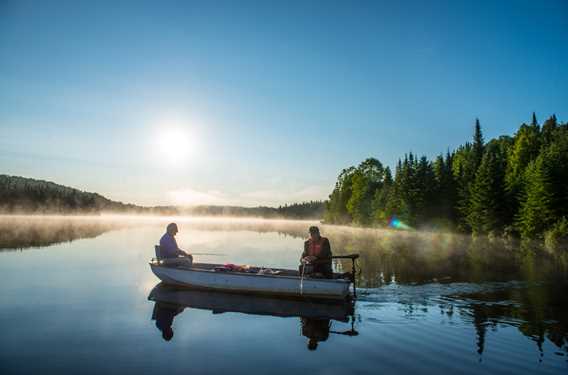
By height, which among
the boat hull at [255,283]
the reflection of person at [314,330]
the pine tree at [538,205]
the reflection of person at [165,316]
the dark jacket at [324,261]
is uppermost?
the pine tree at [538,205]

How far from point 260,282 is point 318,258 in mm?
2683

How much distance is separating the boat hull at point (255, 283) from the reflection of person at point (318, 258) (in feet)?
2.57

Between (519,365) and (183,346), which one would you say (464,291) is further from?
(183,346)

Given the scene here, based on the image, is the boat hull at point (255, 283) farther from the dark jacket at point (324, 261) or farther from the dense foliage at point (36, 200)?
the dense foliage at point (36, 200)

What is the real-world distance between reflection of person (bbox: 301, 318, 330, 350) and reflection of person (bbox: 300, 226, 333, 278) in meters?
3.17

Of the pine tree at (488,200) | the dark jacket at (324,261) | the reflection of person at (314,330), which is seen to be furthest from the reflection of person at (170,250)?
the pine tree at (488,200)

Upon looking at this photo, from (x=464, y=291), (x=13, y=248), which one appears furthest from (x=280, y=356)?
(x=13, y=248)

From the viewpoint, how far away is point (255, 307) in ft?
50.5

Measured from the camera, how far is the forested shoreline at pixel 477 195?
42.9m

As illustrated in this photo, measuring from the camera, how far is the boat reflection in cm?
1259

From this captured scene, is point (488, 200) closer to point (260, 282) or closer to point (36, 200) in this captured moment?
point (260, 282)

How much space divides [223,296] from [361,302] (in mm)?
6026

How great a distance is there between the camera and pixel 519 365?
Answer: 943 cm

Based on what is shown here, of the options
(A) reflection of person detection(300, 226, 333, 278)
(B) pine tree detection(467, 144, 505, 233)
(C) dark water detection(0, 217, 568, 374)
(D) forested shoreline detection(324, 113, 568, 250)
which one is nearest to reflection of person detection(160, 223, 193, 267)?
(C) dark water detection(0, 217, 568, 374)
